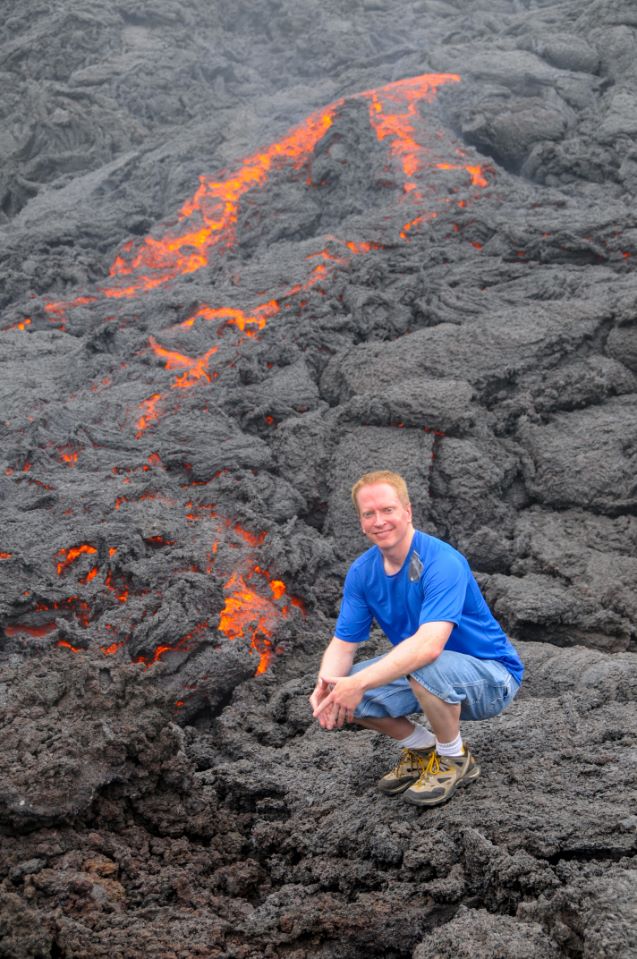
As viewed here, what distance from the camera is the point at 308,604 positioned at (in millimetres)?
6812

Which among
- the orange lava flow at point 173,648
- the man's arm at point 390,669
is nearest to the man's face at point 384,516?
the man's arm at point 390,669

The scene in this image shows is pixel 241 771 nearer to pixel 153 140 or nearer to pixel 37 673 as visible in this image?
pixel 37 673

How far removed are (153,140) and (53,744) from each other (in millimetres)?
12802

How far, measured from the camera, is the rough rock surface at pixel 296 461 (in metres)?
3.42

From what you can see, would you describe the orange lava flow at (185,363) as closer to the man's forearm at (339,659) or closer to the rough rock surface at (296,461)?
the rough rock surface at (296,461)

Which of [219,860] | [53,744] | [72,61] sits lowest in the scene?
[219,860]

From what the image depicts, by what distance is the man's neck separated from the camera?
12.3ft

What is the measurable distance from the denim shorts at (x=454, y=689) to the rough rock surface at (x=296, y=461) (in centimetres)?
39

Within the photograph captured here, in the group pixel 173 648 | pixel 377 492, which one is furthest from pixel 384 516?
pixel 173 648

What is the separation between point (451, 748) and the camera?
12.4ft

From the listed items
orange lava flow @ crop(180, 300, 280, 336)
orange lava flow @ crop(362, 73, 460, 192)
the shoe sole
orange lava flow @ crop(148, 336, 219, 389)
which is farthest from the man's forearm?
orange lava flow @ crop(362, 73, 460, 192)

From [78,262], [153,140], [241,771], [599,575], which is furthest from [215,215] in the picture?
[241,771]

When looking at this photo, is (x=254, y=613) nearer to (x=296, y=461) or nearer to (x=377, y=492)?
(x=296, y=461)

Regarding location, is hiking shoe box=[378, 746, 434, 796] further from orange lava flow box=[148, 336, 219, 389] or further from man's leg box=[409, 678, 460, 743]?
orange lava flow box=[148, 336, 219, 389]
